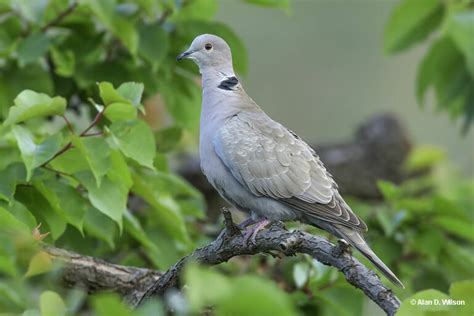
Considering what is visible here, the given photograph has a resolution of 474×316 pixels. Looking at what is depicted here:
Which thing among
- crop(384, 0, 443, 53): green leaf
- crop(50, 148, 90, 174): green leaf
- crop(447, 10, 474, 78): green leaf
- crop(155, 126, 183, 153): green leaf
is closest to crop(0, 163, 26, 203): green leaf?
crop(50, 148, 90, 174): green leaf

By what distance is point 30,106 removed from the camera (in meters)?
3.48

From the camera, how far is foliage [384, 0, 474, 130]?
5645 millimetres

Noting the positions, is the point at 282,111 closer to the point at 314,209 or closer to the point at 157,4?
the point at 157,4

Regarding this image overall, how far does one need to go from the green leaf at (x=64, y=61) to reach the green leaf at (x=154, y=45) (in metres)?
0.36

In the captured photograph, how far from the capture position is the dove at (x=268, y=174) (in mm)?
3891

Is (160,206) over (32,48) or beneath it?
beneath

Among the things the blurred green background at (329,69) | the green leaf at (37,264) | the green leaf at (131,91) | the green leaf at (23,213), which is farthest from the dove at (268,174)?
the blurred green background at (329,69)

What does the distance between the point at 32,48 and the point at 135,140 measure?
47.2 inches

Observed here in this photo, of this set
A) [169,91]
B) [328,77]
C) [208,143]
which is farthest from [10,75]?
[328,77]

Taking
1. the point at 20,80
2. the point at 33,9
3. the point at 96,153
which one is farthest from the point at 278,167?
the point at 20,80

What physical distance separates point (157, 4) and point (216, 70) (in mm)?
651

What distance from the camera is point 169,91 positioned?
5.04 m

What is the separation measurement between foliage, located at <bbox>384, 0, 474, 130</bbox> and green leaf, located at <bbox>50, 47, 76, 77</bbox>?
2055 mm

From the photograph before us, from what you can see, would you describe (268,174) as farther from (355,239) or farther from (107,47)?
(107,47)
